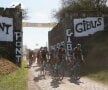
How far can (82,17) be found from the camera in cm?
3678

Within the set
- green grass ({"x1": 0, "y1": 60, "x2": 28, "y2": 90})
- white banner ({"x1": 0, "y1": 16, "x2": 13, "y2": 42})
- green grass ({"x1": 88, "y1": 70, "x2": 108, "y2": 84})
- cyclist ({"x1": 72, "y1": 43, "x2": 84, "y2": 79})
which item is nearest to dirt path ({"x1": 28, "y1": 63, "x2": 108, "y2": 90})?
green grass ({"x1": 0, "y1": 60, "x2": 28, "y2": 90})

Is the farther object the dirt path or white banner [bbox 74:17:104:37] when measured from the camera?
white banner [bbox 74:17:104:37]

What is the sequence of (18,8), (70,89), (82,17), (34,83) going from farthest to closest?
(18,8) < (82,17) < (34,83) < (70,89)

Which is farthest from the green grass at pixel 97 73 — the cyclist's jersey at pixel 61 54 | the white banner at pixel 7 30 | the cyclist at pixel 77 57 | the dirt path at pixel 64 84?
the white banner at pixel 7 30

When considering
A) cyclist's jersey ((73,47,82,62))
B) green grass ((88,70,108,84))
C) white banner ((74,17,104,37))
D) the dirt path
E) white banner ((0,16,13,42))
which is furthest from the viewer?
white banner ((0,16,13,42))

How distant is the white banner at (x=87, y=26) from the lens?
1443 inches

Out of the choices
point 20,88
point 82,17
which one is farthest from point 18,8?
point 20,88

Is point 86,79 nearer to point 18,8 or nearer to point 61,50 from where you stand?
point 61,50

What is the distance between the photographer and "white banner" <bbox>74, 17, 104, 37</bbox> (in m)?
36.7

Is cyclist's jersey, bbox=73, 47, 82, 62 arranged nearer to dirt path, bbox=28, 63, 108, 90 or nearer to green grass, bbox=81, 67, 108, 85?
dirt path, bbox=28, 63, 108, 90

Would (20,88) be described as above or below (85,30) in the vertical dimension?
below

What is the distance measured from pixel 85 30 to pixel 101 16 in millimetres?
1935

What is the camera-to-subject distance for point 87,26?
3719 cm

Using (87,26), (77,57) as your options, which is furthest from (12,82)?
(87,26)
